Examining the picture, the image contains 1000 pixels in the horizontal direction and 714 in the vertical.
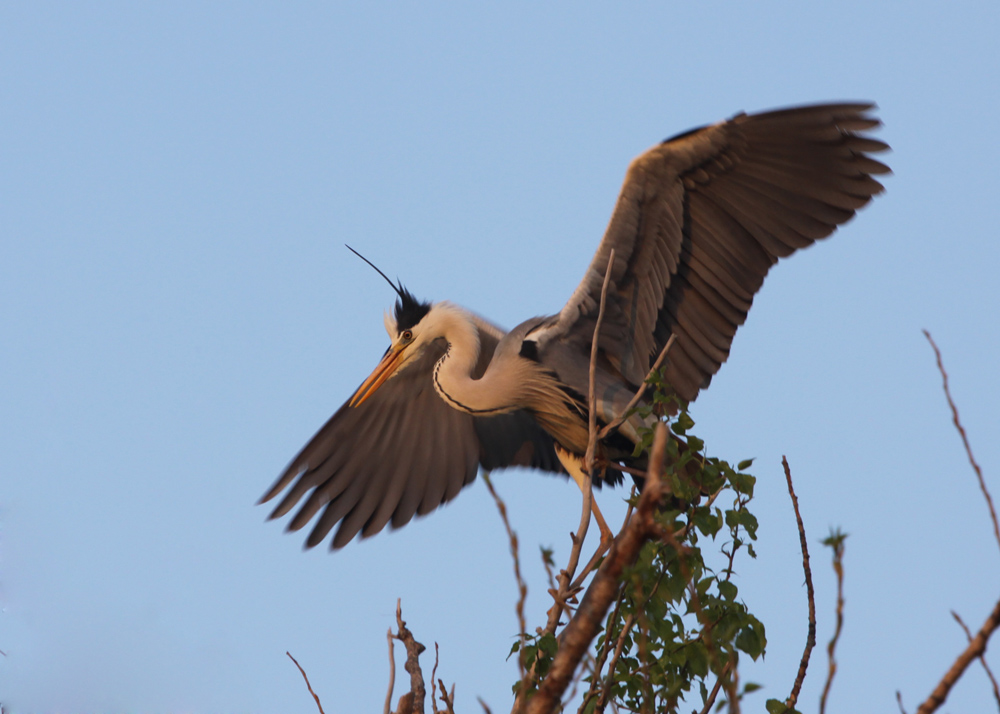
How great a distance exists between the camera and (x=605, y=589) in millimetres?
2170

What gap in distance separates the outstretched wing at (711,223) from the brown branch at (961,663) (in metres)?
3.70

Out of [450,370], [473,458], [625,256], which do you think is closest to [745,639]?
[625,256]

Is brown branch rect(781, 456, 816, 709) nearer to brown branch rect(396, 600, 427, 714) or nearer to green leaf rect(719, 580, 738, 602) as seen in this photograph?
green leaf rect(719, 580, 738, 602)

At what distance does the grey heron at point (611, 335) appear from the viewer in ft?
17.5

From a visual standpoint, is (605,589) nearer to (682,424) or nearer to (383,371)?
(682,424)

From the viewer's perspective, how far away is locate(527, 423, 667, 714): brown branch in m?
2.01

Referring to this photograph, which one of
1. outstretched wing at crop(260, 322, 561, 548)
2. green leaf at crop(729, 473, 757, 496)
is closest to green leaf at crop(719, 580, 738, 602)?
green leaf at crop(729, 473, 757, 496)

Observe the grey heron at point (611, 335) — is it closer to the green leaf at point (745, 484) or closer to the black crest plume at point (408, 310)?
the black crest plume at point (408, 310)

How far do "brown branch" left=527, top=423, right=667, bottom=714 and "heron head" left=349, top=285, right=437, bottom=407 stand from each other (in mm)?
4264

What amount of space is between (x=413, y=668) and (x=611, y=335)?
266 centimetres

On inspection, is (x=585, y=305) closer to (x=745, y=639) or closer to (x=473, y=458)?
(x=473, y=458)

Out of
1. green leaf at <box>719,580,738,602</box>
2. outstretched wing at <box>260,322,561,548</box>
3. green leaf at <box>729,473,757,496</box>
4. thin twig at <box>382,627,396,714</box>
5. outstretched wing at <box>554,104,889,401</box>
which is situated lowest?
thin twig at <box>382,627,396,714</box>

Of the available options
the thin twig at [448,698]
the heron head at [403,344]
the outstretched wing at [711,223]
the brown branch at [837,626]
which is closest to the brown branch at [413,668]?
the thin twig at [448,698]

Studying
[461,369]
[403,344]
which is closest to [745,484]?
[461,369]
